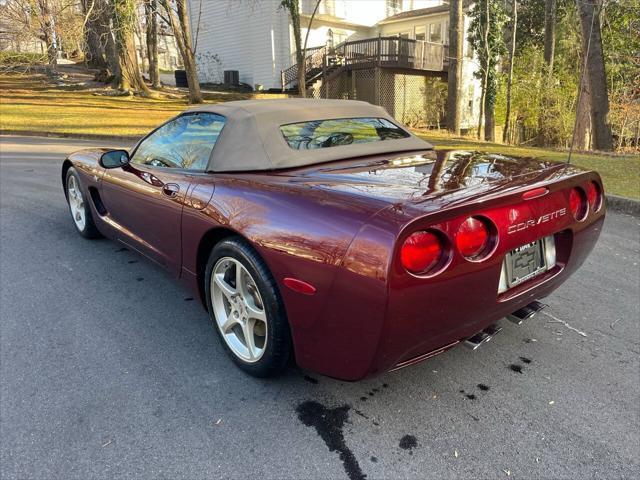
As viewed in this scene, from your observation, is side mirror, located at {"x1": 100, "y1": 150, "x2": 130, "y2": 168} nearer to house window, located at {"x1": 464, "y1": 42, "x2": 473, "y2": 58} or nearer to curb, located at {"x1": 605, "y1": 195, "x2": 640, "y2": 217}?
curb, located at {"x1": 605, "y1": 195, "x2": 640, "y2": 217}

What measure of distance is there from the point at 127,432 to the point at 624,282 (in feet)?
12.2

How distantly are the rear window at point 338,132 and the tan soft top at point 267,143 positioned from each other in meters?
0.05

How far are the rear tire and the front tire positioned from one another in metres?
2.38

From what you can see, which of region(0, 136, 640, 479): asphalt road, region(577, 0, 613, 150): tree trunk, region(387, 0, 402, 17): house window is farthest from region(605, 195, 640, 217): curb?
region(387, 0, 402, 17): house window

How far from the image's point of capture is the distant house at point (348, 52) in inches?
889

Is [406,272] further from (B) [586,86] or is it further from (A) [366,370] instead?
(B) [586,86]

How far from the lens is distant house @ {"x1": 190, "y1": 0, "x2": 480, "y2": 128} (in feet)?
74.1

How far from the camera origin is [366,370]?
1.98 meters

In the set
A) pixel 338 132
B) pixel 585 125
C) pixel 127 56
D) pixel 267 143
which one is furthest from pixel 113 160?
pixel 127 56

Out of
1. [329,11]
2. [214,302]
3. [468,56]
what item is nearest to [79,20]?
[329,11]

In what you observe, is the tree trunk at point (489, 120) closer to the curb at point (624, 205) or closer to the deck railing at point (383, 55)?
the deck railing at point (383, 55)

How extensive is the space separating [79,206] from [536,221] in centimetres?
424

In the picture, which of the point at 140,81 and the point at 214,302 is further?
the point at 140,81

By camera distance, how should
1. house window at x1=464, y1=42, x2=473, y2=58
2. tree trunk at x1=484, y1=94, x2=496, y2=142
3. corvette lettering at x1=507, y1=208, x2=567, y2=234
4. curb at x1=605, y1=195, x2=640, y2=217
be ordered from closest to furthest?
corvette lettering at x1=507, y1=208, x2=567, y2=234 → curb at x1=605, y1=195, x2=640, y2=217 → tree trunk at x1=484, y1=94, x2=496, y2=142 → house window at x1=464, y1=42, x2=473, y2=58
